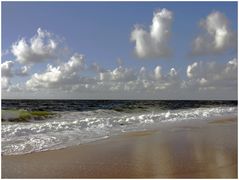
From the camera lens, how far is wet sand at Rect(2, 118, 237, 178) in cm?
619

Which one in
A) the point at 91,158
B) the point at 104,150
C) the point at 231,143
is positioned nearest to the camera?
the point at 91,158

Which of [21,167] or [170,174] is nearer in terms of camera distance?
[170,174]

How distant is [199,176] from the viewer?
599 centimetres

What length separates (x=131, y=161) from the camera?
23.6 feet

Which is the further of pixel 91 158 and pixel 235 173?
pixel 91 158

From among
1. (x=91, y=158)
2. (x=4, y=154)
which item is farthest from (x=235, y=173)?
(x=4, y=154)

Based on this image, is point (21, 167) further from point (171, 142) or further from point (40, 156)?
point (171, 142)

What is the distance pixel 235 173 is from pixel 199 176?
2.49 feet

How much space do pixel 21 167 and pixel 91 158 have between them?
64.7 inches

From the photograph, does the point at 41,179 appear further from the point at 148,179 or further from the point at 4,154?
the point at 4,154

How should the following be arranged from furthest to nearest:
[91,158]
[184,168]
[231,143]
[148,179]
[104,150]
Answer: [231,143]
[104,150]
[91,158]
[184,168]
[148,179]

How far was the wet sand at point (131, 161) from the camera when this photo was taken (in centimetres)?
619

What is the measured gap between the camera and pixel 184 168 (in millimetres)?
6598

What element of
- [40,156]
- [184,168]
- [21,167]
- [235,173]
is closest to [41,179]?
[21,167]
